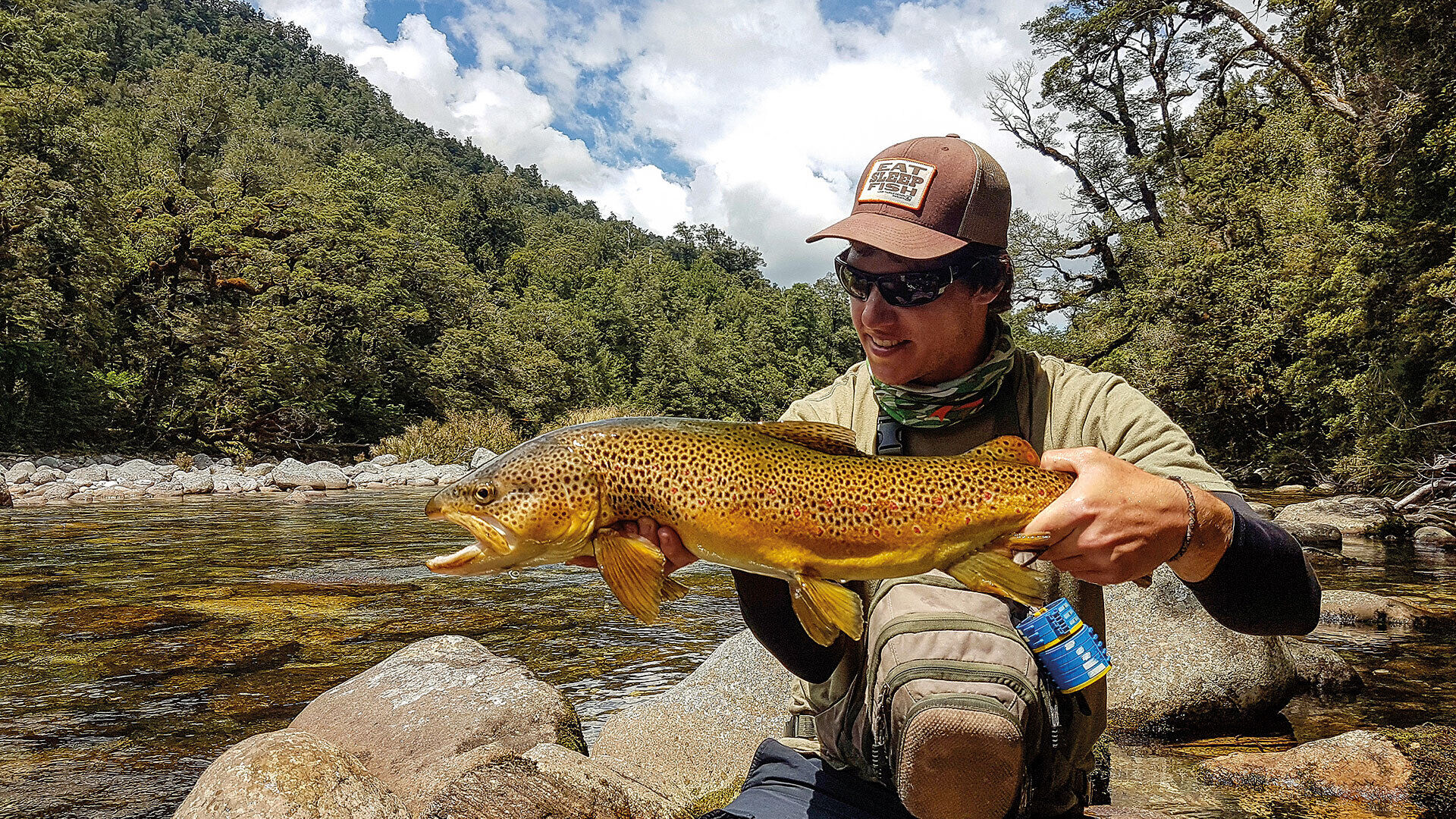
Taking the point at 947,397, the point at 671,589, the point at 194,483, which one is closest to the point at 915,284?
the point at 947,397

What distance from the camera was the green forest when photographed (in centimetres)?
1612

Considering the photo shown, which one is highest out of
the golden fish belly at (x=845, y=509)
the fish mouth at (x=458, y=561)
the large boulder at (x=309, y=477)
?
the golden fish belly at (x=845, y=509)

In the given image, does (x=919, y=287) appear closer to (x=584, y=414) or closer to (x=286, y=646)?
(x=286, y=646)

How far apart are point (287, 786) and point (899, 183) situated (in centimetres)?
328

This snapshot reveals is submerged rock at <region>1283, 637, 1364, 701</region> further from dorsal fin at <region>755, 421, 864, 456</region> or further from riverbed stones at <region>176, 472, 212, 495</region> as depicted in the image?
riverbed stones at <region>176, 472, 212, 495</region>

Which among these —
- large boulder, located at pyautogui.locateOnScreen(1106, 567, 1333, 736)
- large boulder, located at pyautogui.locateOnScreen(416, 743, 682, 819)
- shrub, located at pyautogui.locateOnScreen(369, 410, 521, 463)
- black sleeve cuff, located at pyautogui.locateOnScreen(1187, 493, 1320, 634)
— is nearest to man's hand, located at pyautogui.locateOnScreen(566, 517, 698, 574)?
black sleeve cuff, located at pyautogui.locateOnScreen(1187, 493, 1320, 634)

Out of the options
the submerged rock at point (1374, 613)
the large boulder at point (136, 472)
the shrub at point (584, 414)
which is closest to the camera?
the submerged rock at point (1374, 613)

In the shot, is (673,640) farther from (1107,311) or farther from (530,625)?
(1107,311)

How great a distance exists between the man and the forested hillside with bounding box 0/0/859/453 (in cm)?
3042

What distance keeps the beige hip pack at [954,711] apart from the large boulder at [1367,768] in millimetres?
3088

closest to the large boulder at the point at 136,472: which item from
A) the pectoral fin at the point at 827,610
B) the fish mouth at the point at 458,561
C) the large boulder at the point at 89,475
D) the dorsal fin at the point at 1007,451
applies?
the large boulder at the point at 89,475

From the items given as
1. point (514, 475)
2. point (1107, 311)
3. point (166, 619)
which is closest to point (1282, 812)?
point (514, 475)

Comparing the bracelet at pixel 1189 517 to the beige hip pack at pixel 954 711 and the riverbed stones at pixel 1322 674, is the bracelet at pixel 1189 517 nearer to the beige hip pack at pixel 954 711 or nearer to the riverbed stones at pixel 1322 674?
the beige hip pack at pixel 954 711

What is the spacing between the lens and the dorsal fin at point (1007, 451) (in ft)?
7.73
